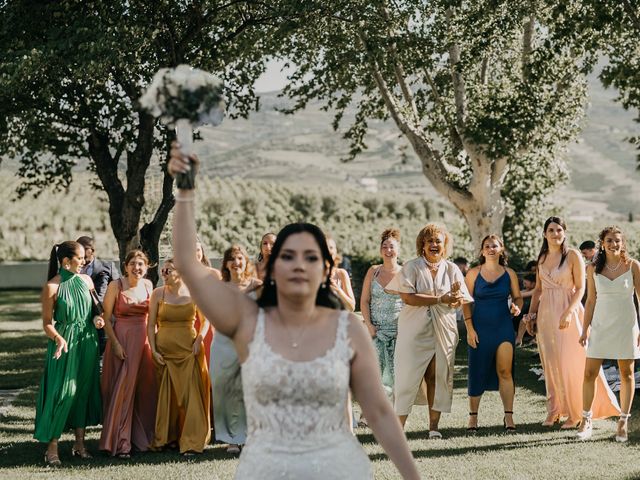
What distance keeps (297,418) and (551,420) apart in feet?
25.1

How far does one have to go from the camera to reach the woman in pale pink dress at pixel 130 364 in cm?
991

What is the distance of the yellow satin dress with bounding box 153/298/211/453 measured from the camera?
9.95 metres

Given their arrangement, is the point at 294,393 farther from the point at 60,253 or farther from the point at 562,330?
the point at 562,330

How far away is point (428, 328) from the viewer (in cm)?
1040

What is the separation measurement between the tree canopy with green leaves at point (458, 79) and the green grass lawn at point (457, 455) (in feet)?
32.0

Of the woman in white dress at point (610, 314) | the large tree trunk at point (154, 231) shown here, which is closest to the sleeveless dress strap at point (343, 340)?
the woman in white dress at point (610, 314)

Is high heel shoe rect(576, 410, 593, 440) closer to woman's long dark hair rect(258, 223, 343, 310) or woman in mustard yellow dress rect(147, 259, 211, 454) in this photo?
woman in mustard yellow dress rect(147, 259, 211, 454)

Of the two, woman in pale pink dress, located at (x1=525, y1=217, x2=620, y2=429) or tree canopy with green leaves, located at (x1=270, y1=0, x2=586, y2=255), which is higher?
tree canopy with green leaves, located at (x1=270, y1=0, x2=586, y2=255)

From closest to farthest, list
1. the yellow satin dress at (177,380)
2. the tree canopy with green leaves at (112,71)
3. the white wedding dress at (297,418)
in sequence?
the white wedding dress at (297,418) → the yellow satin dress at (177,380) → the tree canopy with green leaves at (112,71)

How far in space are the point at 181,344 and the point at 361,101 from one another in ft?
61.2

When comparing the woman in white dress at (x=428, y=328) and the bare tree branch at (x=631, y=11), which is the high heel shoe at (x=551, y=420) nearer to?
the woman in white dress at (x=428, y=328)

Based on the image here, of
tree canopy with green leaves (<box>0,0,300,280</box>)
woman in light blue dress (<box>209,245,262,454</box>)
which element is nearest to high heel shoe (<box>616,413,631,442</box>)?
woman in light blue dress (<box>209,245,262,454</box>)

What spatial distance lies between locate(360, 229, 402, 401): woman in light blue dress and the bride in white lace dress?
7.29 m

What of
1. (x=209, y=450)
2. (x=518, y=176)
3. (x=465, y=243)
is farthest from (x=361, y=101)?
(x=209, y=450)
